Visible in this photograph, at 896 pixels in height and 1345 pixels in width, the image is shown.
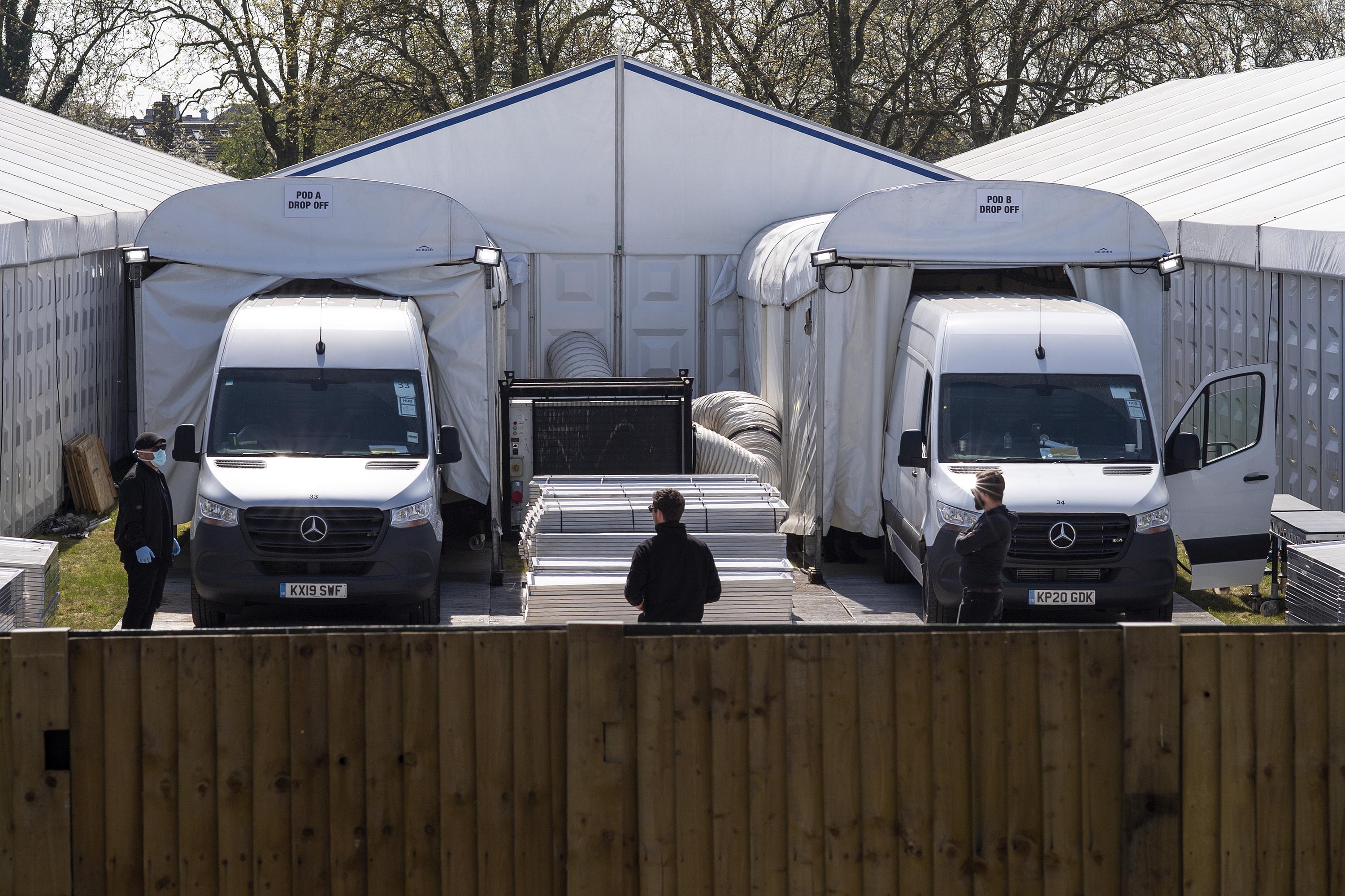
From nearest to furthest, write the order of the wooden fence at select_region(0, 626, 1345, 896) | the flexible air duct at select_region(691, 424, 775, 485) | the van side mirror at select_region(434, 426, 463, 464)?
the wooden fence at select_region(0, 626, 1345, 896), the van side mirror at select_region(434, 426, 463, 464), the flexible air duct at select_region(691, 424, 775, 485)

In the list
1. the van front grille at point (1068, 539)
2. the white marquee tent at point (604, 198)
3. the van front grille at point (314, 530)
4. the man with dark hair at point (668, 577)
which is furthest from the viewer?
the white marquee tent at point (604, 198)

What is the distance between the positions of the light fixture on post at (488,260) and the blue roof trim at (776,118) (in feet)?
19.9

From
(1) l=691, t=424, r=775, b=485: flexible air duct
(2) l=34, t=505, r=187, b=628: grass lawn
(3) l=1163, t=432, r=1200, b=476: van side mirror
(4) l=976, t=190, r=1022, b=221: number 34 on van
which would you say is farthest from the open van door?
(2) l=34, t=505, r=187, b=628: grass lawn

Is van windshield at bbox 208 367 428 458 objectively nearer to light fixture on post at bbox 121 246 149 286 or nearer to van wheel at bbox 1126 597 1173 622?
light fixture on post at bbox 121 246 149 286

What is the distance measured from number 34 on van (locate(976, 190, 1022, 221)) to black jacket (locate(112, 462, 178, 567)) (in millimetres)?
7618

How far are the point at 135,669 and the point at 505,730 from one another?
154 centimetres

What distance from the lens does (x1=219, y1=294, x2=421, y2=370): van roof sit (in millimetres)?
12281

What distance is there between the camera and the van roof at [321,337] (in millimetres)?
12281

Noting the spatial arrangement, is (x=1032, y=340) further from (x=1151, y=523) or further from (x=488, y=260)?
(x=488, y=260)

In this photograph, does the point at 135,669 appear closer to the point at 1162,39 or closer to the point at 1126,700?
the point at 1126,700

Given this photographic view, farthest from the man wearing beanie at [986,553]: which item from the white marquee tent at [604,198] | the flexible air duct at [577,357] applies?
the white marquee tent at [604,198]

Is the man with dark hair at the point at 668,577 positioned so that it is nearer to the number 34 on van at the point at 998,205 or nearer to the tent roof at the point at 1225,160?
the number 34 on van at the point at 998,205

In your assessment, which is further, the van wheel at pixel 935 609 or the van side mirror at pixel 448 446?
the van side mirror at pixel 448 446

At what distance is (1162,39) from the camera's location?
3569cm
